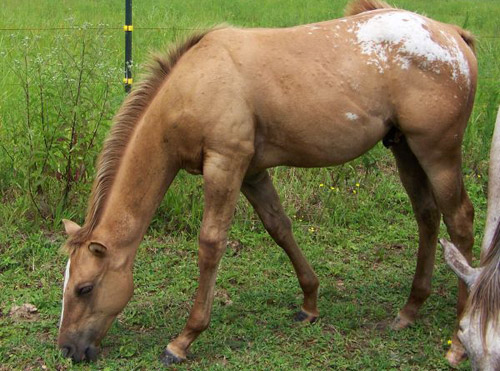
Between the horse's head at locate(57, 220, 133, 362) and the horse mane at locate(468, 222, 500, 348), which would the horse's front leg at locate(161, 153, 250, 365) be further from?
the horse mane at locate(468, 222, 500, 348)

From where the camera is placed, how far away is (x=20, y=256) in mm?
4871

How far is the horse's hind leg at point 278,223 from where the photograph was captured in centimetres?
415

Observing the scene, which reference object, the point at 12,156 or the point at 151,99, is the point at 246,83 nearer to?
the point at 151,99

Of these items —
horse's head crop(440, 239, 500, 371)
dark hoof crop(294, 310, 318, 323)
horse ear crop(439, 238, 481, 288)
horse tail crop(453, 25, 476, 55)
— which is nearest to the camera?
horse's head crop(440, 239, 500, 371)

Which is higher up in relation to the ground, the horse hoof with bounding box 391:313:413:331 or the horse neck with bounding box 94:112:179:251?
the horse neck with bounding box 94:112:179:251

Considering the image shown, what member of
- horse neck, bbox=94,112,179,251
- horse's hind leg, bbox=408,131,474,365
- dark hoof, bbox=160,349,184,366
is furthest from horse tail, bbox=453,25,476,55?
dark hoof, bbox=160,349,184,366

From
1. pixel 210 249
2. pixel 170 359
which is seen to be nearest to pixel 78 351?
pixel 170 359

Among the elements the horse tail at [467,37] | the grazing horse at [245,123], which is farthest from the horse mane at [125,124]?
the horse tail at [467,37]

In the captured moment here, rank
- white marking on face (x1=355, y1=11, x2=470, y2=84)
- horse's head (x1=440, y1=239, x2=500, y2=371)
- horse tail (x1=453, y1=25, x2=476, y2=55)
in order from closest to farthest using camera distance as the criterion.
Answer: horse's head (x1=440, y1=239, x2=500, y2=371), white marking on face (x1=355, y1=11, x2=470, y2=84), horse tail (x1=453, y1=25, x2=476, y2=55)

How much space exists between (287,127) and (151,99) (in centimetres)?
77

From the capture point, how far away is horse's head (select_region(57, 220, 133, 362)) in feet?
11.7

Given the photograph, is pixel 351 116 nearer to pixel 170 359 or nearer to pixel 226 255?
pixel 170 359

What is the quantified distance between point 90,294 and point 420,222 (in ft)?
6.88

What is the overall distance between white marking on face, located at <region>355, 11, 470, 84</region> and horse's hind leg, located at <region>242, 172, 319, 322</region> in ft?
3.28
